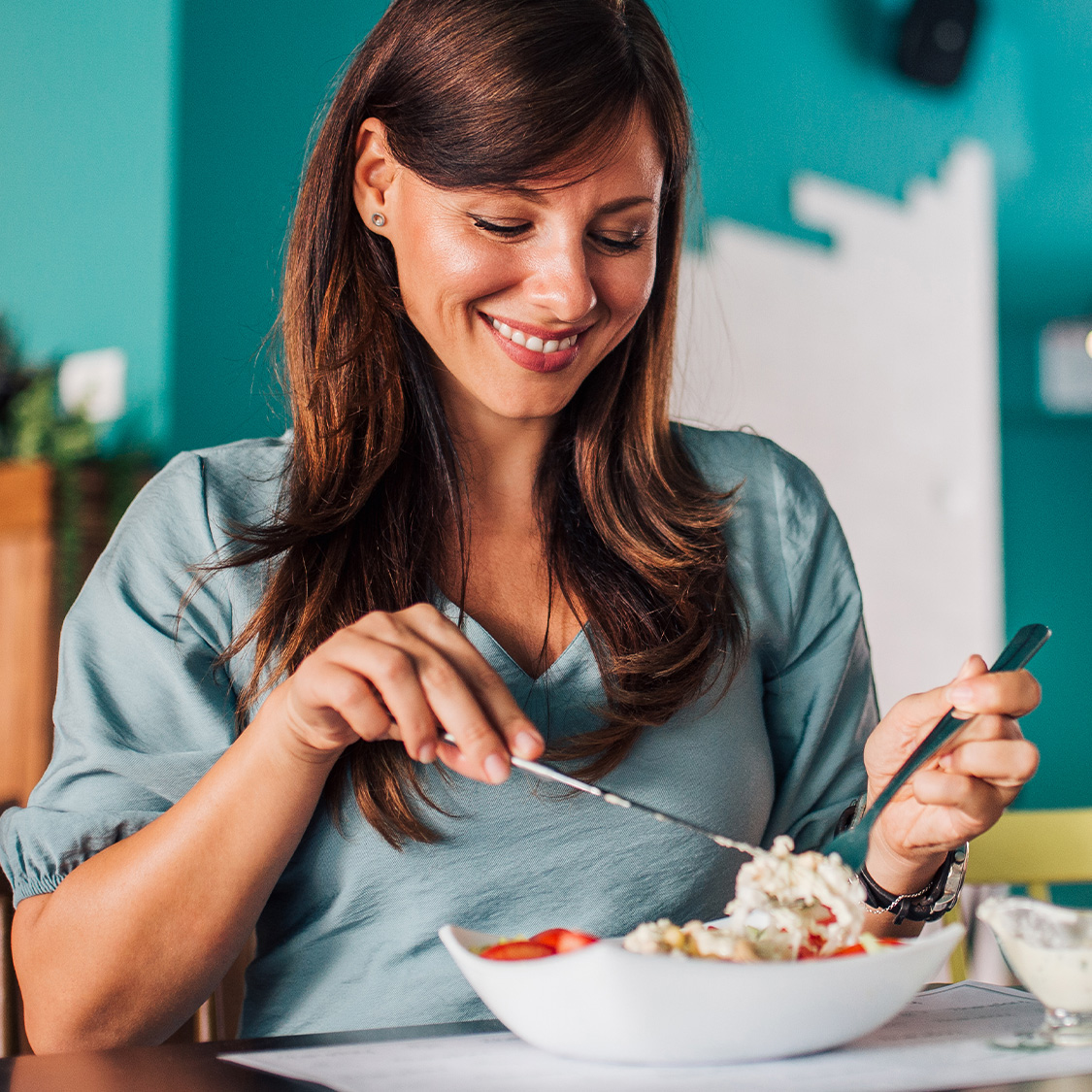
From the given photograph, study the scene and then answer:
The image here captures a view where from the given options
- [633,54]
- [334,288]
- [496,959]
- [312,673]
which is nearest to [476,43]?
[633,54]

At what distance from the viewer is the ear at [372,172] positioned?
3.72ft

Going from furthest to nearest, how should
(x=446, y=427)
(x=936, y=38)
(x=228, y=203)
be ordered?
(x=936, y=38) → (x=228, y=203) → (x=446, y=427)

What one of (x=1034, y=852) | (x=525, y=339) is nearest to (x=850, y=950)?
(x=525, y=339)

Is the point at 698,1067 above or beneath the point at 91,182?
beneath

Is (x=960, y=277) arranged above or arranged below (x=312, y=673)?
above

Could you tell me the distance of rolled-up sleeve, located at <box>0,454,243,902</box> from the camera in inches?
39.4

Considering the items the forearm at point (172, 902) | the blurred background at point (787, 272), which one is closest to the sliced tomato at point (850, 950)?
the forearm at point (172, 902)

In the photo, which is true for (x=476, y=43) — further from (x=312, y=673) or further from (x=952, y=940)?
(x=952, y=940)

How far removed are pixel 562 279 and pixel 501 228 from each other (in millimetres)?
67

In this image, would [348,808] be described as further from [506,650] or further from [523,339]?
[523,339]

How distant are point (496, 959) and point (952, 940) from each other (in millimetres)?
248

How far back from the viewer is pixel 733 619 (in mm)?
1236

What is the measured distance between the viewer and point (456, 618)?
1157 millimetres

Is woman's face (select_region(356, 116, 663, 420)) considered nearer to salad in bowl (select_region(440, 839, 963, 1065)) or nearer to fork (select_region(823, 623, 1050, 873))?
fork (select_region(823, 623, 1050, 873))
